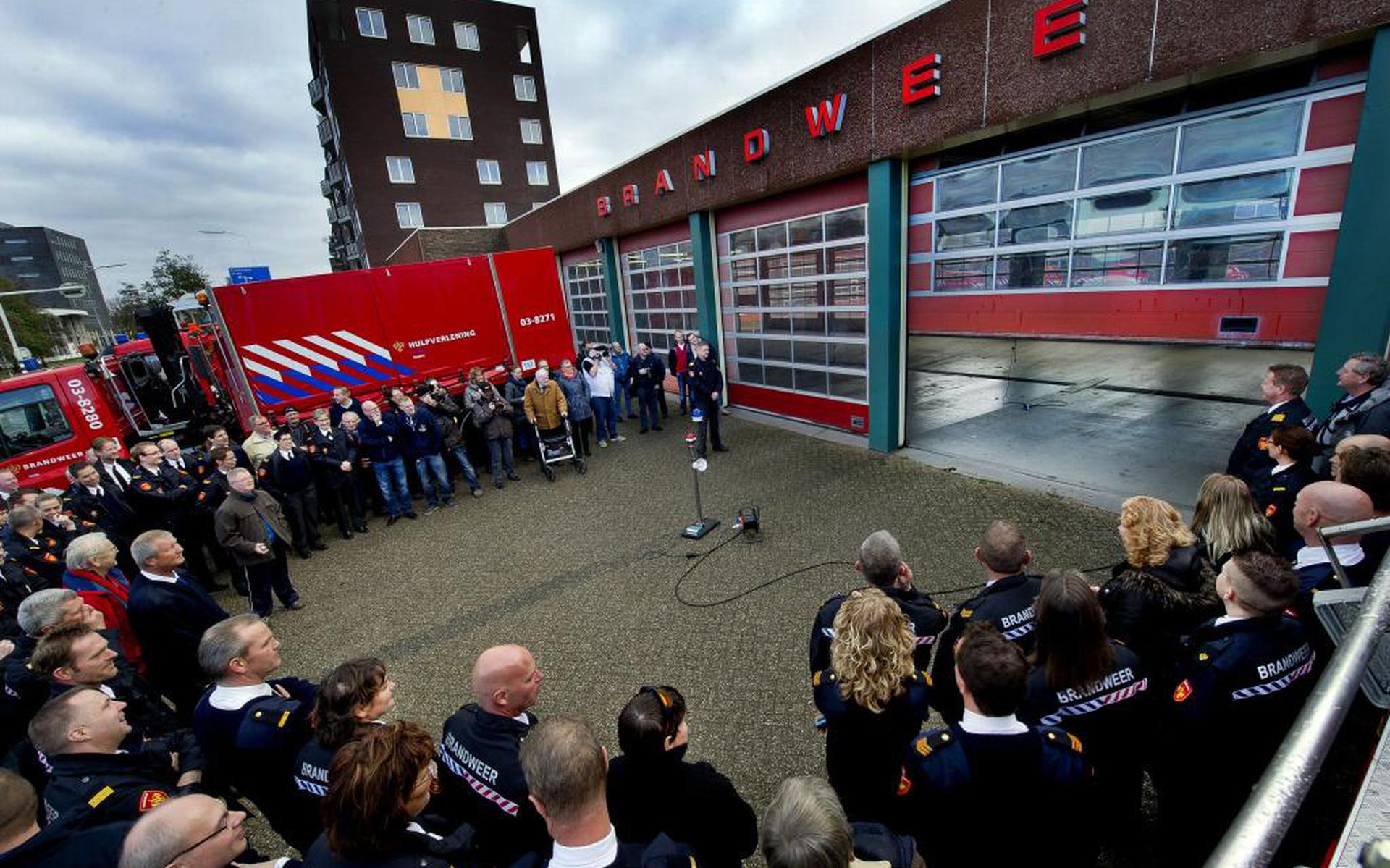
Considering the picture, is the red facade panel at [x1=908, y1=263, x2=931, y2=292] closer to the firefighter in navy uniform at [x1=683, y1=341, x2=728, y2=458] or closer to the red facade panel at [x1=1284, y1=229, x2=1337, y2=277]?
the firefighter in navy uniform at [x1=683, y1=341, x2=728, y2=458]

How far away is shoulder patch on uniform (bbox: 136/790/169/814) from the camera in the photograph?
6.72 feet

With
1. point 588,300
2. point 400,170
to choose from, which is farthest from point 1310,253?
point 400,170

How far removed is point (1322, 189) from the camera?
14.6 ft

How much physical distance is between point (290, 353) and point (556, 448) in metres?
4.05

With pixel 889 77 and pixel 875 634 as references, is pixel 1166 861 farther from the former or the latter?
pixel 889 77

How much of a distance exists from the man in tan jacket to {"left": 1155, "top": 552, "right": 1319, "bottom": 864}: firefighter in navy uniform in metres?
7.55

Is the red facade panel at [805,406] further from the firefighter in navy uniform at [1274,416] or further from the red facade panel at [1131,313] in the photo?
the firefighter in navy uniform at [1274,416]

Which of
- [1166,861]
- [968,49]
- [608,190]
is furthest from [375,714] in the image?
[608,190]

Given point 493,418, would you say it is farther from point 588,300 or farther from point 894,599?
point 588,300

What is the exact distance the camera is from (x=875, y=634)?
2.04 metres

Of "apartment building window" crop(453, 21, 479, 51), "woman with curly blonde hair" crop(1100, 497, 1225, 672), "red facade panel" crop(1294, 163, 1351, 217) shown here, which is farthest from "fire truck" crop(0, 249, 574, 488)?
"apartment building window" crop(453, 21, 479, 51)

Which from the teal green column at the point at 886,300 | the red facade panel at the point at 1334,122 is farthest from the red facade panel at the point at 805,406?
the red facade panel at the point at 1334,122

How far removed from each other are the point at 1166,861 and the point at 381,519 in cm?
834

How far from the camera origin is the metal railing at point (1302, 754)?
728mm
